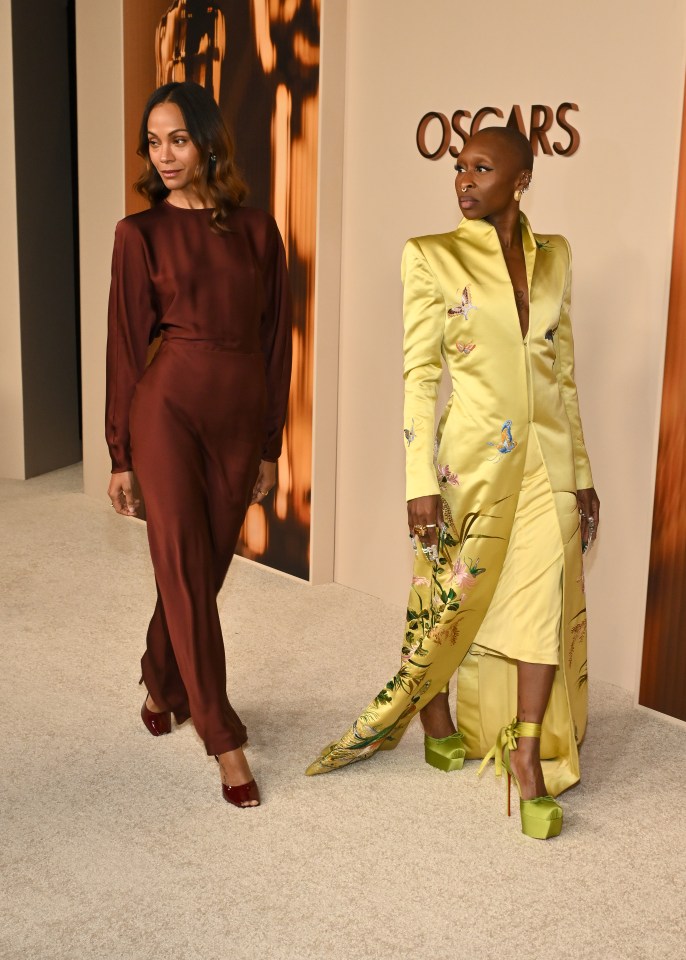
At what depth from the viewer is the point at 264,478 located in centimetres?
295


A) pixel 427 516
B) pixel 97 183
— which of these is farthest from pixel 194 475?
pixel 97 183

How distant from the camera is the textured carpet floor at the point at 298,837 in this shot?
2.19 m

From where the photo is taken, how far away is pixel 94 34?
17.8ft

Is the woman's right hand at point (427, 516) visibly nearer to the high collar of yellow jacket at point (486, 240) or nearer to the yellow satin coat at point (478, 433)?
the yellow satin coat at point (478, 433)

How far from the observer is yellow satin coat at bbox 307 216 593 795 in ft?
8.23

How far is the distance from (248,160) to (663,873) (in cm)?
309

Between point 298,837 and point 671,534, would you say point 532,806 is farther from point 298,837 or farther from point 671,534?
point 671,534

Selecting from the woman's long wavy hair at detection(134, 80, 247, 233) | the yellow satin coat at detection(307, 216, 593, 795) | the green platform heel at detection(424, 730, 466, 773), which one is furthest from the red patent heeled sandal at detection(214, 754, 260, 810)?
the woman's long wavy hair at detection(134, 80, 247, 233)

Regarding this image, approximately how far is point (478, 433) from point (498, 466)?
3.4 inches

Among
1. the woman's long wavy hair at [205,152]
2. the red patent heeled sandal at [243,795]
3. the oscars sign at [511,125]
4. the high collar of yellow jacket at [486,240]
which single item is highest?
the oscars sign at [511,125]

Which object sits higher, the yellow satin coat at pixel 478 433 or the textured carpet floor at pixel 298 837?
the yellow satin coat at pixel 478 433

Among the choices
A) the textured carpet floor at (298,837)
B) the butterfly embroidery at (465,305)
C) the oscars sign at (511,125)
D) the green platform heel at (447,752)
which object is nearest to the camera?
the textured carpet floor at (298,837)

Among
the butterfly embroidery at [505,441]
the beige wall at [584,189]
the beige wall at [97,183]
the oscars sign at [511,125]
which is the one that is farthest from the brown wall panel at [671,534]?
the beige wall at [97,183]

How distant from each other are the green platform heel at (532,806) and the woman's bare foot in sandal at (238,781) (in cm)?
58
